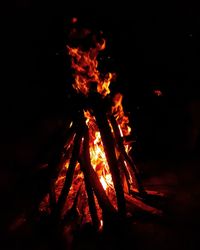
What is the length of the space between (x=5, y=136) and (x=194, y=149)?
362 centimetres

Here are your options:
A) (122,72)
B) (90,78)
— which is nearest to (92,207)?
(90,78)

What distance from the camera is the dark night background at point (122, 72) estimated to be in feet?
19.0

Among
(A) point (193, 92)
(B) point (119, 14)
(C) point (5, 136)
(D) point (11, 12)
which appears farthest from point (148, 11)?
(C) point (5, 136)

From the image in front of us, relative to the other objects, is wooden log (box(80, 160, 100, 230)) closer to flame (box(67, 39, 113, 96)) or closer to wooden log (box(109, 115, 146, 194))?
wooden log (box(109, 115, 146, 194))

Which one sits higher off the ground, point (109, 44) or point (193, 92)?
point (109, 44)

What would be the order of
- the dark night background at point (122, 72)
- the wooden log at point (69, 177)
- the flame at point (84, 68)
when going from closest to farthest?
1. the wooden log at point (69, 177)
2. the flame at point (84, 68)
3. the dark night background at point (122, 72)

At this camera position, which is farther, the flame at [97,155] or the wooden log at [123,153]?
the flame at [97,155]

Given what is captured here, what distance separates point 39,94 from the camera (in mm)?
6434

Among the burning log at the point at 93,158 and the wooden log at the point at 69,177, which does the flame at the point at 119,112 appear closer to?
the burning log at the point at 93,158

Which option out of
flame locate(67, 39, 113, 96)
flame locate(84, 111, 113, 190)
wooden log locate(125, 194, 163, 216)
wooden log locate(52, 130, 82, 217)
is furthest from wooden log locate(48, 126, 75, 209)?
wooden log locate(125, 194, 163, 216)

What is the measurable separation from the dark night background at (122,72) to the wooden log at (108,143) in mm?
2117

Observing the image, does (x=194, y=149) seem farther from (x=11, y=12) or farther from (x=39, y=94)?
(x=11, y=12)

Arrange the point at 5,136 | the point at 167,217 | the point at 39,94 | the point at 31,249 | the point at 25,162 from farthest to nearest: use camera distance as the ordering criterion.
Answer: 1. the point at 39,94
2. the point at 5,136
3. the point at 25,162
4. the point at 167,217
5. the point at 31,249

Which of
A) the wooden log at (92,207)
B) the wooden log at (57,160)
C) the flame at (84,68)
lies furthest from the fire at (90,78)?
the wooden log at (92,207)
